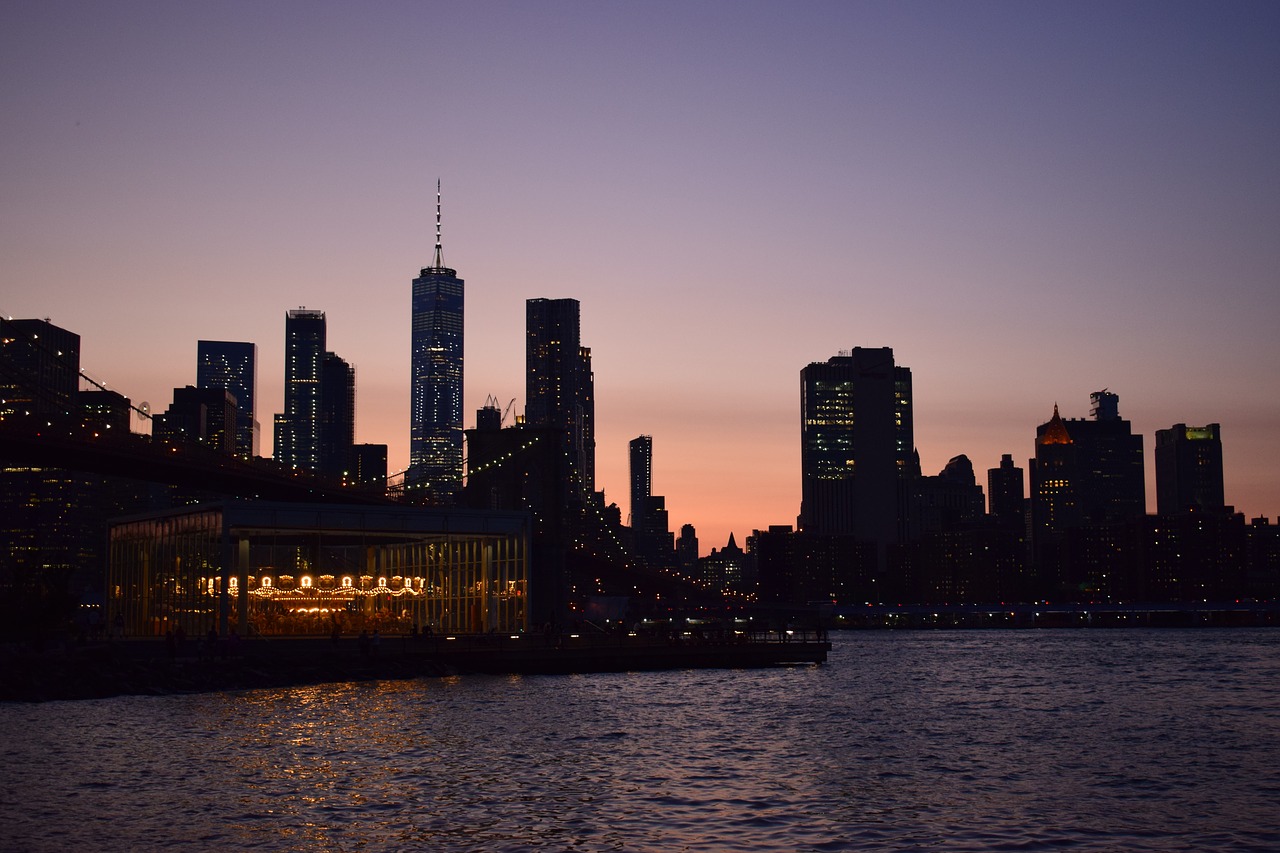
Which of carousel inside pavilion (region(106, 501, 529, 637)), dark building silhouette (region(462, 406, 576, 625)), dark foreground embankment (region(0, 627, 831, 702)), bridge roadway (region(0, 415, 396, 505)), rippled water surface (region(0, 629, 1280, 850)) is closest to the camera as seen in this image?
rippled water surface (region(0, 629, 1280, 850))

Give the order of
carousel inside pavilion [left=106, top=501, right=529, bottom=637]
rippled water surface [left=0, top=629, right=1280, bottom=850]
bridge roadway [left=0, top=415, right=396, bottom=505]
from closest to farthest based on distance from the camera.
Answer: rippled water surface [left=0, top=629, right=1280, bottom=850] → carousel inside pavilion [left=106, top=501, right=529, bottom=637] → bridge roadway [left=0, top=415, right=396, bottom=505]

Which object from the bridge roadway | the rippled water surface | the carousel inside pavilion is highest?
the bridge roadway

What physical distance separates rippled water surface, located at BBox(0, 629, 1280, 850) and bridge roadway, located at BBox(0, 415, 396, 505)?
949 inches

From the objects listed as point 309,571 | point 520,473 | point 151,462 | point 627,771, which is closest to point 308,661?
point 309,571

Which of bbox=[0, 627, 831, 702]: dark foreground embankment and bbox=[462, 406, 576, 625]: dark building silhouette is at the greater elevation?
bbox=[462, 406, 576, 625]: dark building silhouette

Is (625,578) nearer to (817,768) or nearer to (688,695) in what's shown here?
A: (688,695)

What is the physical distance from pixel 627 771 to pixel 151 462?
52907 mm

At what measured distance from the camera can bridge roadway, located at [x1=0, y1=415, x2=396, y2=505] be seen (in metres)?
70.9

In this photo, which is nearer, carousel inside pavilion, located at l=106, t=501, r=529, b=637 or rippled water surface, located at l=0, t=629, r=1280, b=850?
rippled water surface, located at l=0, t=629, r=1280, b=850

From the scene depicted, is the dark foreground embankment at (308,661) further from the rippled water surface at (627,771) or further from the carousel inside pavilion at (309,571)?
the carousel inside pavilion at (309,571)

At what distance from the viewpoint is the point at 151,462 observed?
7881 centimetres

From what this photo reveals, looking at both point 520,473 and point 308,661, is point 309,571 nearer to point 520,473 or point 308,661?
point 308,661

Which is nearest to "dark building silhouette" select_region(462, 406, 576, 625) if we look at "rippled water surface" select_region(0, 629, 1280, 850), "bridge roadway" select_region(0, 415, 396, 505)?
"bridge roadway" select_region(0, 415, 396, 505)

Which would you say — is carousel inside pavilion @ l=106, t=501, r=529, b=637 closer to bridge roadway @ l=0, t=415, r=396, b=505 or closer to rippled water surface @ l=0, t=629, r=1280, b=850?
bridge roadway @ l=0, t=415, r=396, b=505
